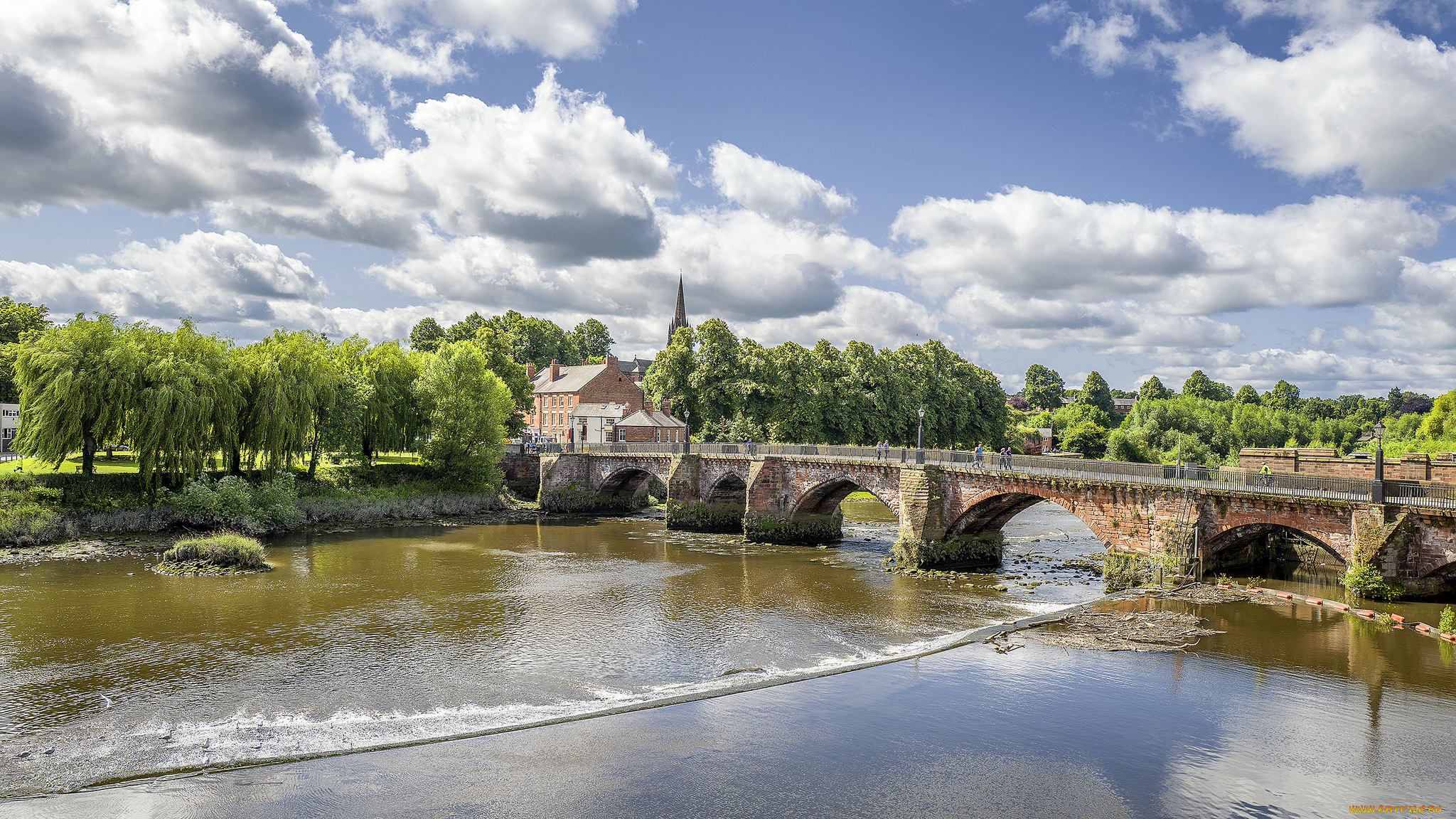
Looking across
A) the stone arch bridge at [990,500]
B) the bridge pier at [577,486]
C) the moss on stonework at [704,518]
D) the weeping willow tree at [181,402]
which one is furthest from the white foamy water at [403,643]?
the bridge pier at [577,486]

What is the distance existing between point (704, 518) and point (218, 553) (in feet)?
80.2

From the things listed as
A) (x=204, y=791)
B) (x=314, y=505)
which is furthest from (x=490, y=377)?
(x=204, y=791)

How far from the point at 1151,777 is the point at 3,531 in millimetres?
41806

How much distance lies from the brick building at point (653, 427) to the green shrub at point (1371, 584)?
48382 mm

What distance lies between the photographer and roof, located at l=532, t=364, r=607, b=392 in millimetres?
84500

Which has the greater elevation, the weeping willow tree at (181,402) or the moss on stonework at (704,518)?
the weeping willow tree at (181,402)

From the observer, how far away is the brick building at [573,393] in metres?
82.8

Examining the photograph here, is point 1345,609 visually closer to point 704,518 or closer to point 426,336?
point 704,518

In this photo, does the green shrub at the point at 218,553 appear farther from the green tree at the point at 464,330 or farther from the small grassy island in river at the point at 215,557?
the green tree at the point at 464,330

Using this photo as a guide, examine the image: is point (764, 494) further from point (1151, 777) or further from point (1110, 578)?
point (1151, 777)

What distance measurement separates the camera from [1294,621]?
857 inches

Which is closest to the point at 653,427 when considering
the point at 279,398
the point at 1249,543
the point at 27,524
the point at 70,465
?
the point at 279,398

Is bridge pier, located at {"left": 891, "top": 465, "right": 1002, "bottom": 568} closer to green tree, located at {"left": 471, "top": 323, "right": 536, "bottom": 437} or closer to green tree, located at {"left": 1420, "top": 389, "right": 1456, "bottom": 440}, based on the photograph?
green tree, located at {"left": 471, "top": 323, "right": 536, "bottom": 437}

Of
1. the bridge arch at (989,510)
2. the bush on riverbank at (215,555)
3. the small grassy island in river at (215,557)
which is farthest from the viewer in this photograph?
the bridge arch at (989,510)
